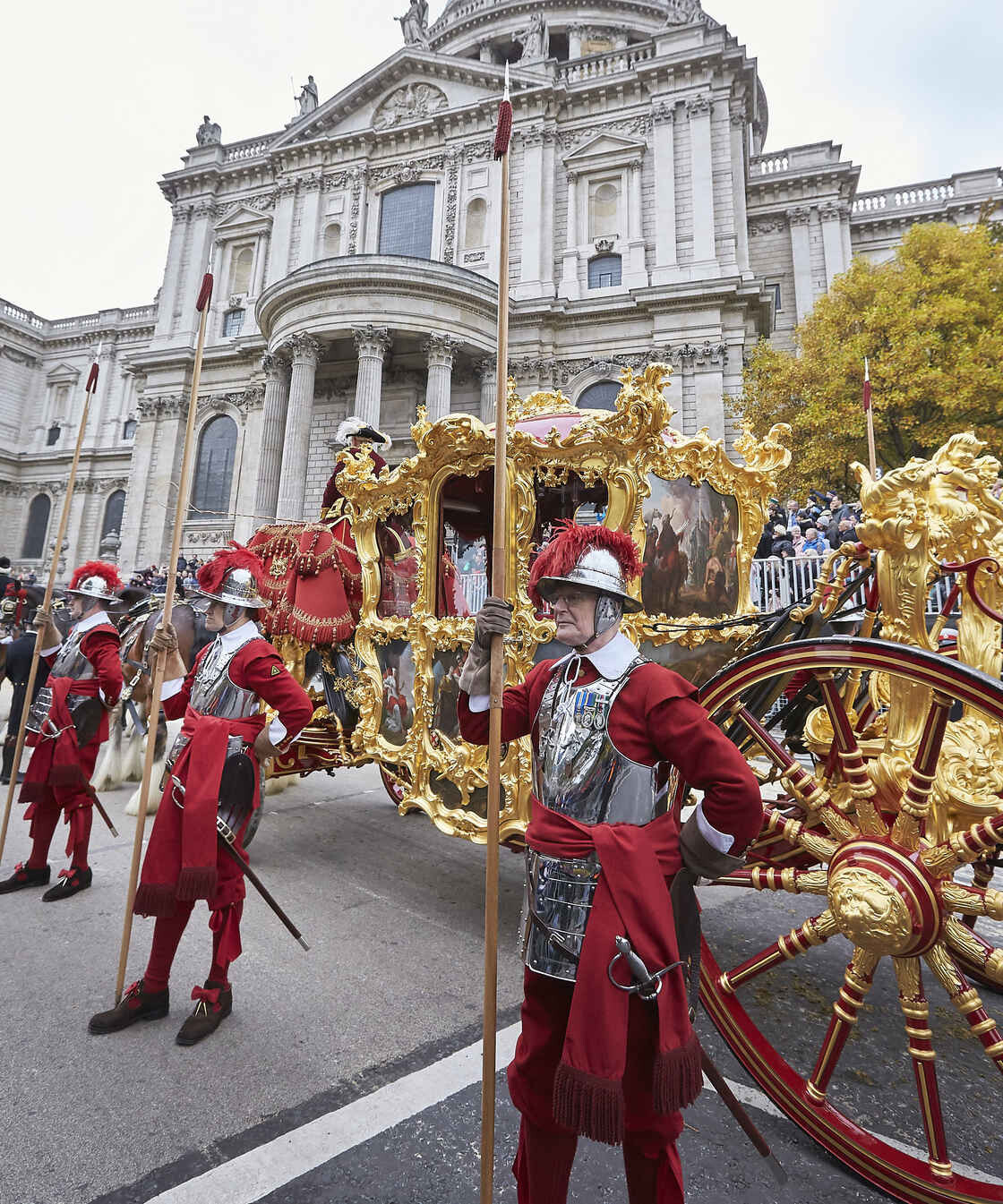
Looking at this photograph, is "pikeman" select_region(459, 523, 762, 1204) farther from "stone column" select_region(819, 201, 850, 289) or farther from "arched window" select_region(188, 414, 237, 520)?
"stone column" select_region(819, 201, 850, 289)

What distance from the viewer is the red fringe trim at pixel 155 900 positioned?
2812mm

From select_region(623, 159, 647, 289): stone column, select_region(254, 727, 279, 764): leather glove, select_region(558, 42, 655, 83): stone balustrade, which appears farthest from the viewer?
select_region(558, 42, 655, 83): stone balustrade

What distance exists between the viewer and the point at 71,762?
421cm

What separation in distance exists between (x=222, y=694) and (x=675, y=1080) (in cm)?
256

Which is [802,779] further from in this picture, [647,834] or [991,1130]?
[991,1130]

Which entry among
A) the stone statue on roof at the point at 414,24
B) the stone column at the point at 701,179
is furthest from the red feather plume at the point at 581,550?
the stone statue on roof at the point at 414,24

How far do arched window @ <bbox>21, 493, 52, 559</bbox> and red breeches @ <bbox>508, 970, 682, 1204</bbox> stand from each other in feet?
153

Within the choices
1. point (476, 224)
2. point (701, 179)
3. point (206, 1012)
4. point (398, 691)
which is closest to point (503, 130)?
point (398, 691)

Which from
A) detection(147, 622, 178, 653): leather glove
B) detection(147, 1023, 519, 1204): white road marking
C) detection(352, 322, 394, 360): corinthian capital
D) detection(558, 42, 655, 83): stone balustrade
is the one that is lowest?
detection(147, 1023, 519, 1204): white road marking

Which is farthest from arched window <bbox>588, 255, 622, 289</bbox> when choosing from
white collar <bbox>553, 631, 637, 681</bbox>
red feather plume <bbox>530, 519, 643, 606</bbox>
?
white collar <bbox>553, 631, 637, 681</bbox>

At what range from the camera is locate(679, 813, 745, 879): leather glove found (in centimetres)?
180

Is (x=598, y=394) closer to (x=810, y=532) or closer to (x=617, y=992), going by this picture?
(x=810, y=532)

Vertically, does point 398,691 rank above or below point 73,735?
above

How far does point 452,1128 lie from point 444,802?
202 cm
